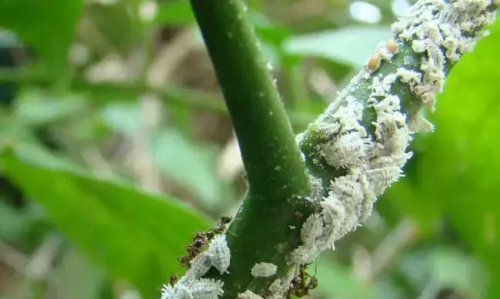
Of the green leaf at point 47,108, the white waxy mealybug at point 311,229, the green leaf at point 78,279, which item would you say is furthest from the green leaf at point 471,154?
the green leaf at point 47,108

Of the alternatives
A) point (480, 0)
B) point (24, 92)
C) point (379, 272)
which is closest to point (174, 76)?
point (24, 92)

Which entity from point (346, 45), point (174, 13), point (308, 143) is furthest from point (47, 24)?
point (308, 143)

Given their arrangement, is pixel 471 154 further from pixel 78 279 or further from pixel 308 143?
pixel 78 279

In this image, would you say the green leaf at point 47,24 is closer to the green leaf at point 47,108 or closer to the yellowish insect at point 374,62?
the green leaf at point 47,108

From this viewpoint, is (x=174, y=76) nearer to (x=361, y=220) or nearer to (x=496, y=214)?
(x=496, y=214)

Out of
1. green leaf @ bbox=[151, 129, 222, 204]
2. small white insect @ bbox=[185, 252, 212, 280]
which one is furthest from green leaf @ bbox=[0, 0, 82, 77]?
small white insect @ bbox=[185, 252, 212, 280]

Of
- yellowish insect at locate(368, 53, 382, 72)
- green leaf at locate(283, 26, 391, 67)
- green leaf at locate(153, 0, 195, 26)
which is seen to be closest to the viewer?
yellowish insect at locate(368, 53, 382, 72)

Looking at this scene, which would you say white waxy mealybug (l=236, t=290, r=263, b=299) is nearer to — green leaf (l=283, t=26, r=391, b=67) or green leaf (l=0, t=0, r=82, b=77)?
green leaf (l=283, t=26, r=391, b=67)
